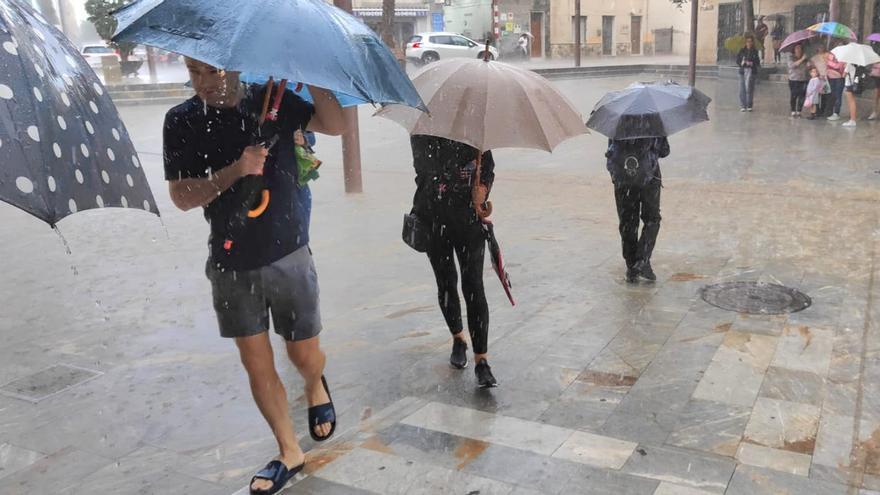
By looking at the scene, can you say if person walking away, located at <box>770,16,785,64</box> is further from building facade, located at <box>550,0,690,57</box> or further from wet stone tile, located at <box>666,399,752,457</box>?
wet stone tile, located at <box>666,399,752,457</box>

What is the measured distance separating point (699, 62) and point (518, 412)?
122ft

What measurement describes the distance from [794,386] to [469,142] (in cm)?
215

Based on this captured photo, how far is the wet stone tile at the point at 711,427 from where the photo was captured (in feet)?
11.8

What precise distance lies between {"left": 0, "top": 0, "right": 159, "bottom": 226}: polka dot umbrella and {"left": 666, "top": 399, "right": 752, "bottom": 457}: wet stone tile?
8.33 ft

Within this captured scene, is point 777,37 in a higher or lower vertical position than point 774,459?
higher

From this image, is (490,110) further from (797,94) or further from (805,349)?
(797,94)

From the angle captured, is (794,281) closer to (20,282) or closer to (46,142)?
(46,142)

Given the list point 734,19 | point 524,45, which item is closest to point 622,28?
point 524,45

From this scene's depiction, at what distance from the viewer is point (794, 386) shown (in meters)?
4.21

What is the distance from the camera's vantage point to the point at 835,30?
49.8 feet

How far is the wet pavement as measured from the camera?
136 inches

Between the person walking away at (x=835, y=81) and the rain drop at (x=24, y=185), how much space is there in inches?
621

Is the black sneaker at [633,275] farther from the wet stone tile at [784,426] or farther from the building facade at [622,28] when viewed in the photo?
the building facade at [622,28]

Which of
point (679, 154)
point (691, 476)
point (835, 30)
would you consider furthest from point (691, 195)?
point (835, 30)
